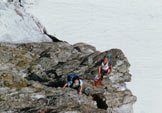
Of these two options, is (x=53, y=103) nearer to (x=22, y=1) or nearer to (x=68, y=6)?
(x=22, y=1)

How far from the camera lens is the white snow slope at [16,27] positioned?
1955 cm

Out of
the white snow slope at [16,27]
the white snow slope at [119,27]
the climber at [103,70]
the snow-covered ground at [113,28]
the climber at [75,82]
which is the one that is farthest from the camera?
the white snow slope at [119,27]

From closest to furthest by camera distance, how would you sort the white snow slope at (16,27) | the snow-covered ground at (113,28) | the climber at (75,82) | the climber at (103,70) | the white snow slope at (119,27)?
1. the climber at (75,82)
2. the climber at (103,70)
3. the white snow slope at (16,27)
4. the snow-covered ground at (113,28)
5. the white snow slope at (119,27)

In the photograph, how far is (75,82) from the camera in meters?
12.1

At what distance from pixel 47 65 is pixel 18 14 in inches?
339

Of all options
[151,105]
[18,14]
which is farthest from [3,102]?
[151,105]

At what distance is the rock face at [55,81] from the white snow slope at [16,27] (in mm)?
1476

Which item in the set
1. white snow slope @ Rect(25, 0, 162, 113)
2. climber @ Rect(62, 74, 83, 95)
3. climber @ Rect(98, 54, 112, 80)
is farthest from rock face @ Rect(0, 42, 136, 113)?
white snow slope @ Rect(25, 0, 162, 113)

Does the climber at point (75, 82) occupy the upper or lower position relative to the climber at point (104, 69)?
lower

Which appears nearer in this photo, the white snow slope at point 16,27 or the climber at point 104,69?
the climber at point 104,69

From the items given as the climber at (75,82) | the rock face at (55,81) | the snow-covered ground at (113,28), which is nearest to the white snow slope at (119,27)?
the snow-covered ground at (113,28)

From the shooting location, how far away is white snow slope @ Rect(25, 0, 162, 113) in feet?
86.2

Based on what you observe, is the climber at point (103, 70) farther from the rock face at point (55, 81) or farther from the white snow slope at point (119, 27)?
the white snow slope at point (119, 27)

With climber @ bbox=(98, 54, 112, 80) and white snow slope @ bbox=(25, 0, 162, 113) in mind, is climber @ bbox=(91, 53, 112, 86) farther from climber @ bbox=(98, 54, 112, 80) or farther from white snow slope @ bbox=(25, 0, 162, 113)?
white snow slope @ bbox=(25, 0, 162, 113)
